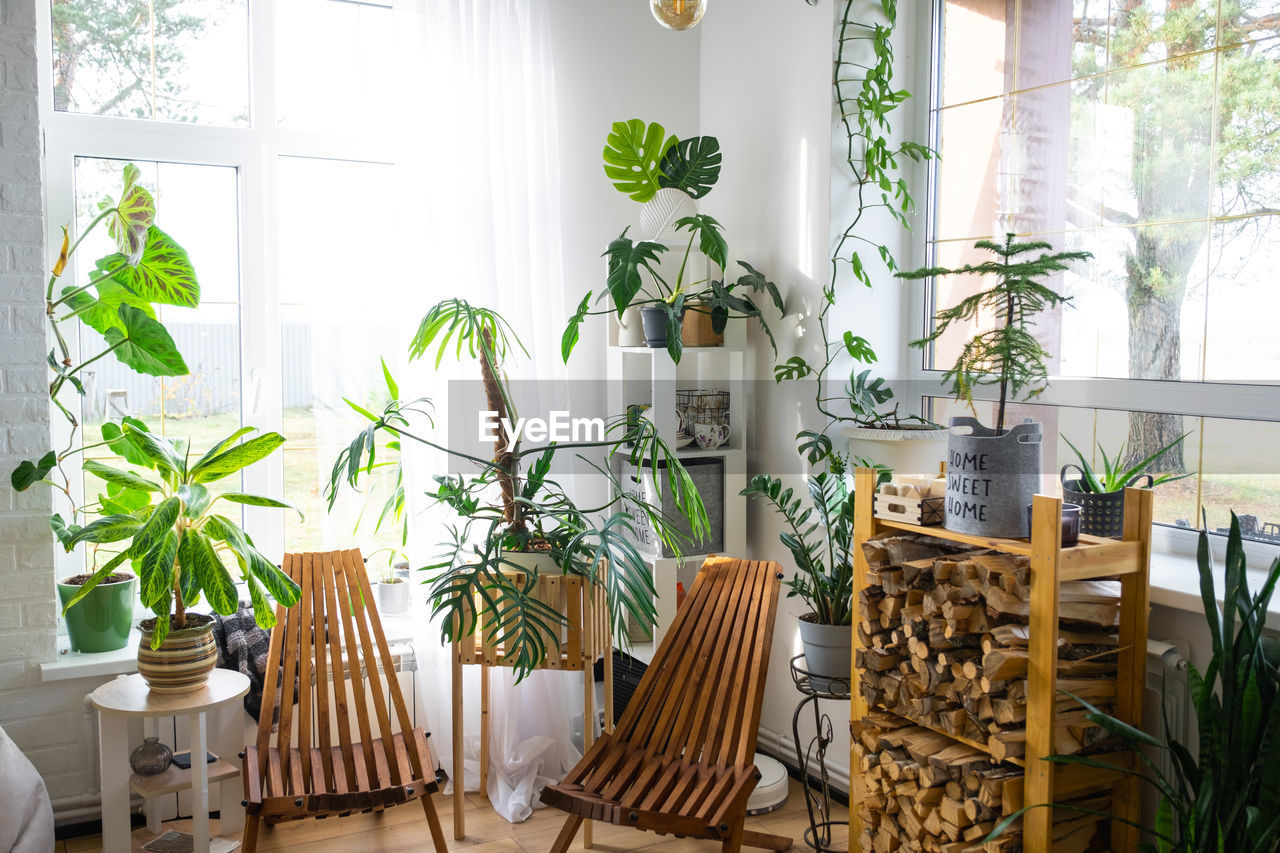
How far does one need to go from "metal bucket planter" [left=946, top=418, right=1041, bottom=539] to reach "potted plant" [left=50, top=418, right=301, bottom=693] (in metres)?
1.74

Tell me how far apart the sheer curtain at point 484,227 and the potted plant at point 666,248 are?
1.02ft

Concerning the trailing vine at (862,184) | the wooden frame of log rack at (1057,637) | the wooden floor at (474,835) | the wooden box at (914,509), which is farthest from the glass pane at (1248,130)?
the wooden floor at (474,835)

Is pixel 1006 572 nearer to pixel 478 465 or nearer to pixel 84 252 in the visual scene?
pixel 478 465

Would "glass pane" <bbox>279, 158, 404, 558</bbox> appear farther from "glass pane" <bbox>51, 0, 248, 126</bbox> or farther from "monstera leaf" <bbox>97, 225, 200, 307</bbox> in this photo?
"monstera leaf" <bbox>97, 225, 200, 307</bbox>

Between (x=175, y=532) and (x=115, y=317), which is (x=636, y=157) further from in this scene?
(x=175, y=532)

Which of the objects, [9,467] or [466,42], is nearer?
[9,467]

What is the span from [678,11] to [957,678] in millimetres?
1519

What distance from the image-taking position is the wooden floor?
2.88m

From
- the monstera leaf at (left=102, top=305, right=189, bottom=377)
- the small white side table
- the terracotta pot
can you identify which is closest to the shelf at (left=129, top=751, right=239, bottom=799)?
the small white side table

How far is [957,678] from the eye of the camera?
219cm

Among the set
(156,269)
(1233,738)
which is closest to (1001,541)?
(1233,738)

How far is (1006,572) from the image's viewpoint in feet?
6.89

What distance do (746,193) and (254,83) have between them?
163 centimetres

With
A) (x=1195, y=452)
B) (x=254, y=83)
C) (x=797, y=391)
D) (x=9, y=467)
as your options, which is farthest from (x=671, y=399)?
(x=9, y=467)
